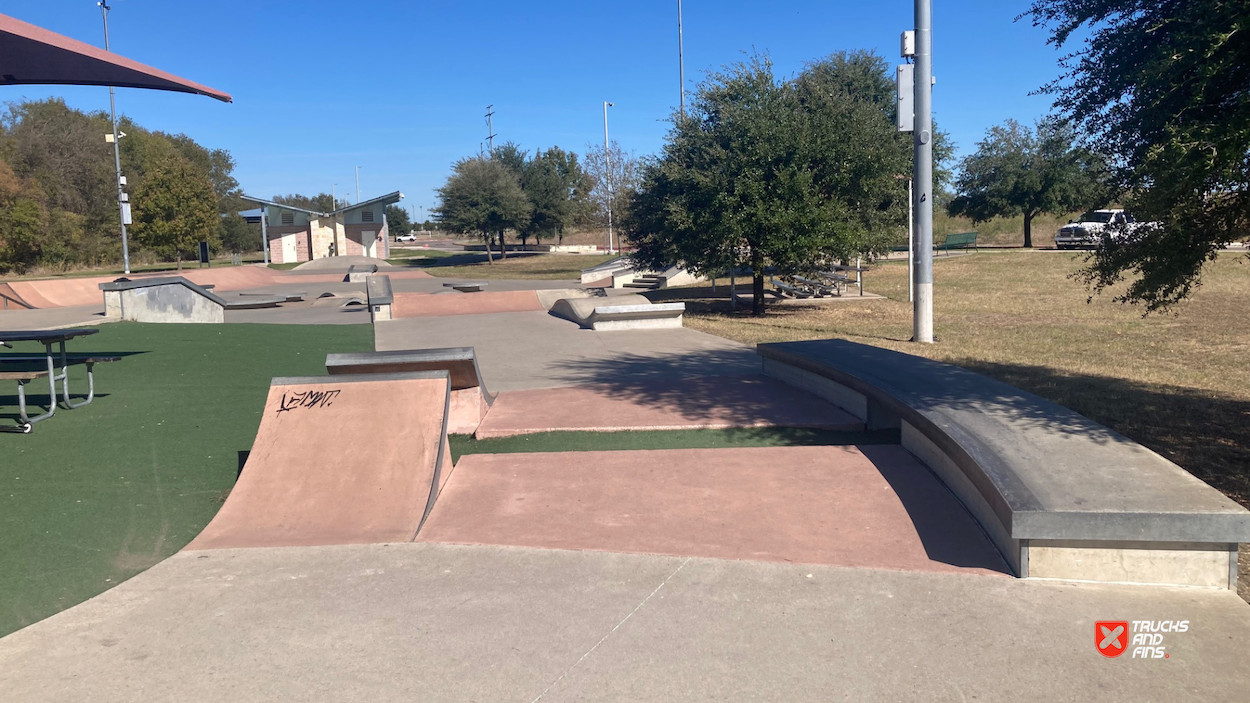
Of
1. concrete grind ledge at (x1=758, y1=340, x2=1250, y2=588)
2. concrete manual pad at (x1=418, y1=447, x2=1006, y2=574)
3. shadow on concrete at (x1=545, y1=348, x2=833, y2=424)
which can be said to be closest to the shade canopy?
concrete manual pad at (x1=418, y1=447, x2=1006, y2=574)

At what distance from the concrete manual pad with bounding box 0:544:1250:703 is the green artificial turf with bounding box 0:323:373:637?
400 millimetres

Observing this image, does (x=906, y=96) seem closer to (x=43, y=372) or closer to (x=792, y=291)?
(x=792, y=291)

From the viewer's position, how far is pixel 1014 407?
20.5ft

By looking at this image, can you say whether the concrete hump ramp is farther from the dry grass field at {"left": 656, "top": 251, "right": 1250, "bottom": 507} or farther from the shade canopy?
the dry grass field at {"left": 656, "top": 251, "right": 1250, "bottom": 507}

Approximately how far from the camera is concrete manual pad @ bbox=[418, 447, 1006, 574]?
4859mm

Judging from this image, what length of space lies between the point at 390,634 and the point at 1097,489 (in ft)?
11.8

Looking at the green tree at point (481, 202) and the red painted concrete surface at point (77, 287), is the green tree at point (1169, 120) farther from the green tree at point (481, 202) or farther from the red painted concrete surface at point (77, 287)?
the green tree at point (481, 202)

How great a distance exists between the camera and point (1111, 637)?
3695mm

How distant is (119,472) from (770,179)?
43.2 ft

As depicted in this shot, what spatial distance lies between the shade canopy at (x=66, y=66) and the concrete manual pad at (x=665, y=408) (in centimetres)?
402

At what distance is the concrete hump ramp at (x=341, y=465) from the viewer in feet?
17.3

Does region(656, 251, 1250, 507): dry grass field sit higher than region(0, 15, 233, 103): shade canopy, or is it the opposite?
region(0, 15, 233, 103): shade canopy

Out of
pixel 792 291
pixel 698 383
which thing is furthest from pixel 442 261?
pixel 698 383

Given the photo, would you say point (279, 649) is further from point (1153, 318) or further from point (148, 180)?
point (148, 180)
